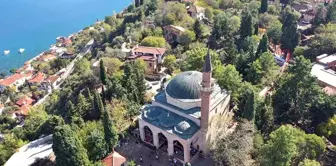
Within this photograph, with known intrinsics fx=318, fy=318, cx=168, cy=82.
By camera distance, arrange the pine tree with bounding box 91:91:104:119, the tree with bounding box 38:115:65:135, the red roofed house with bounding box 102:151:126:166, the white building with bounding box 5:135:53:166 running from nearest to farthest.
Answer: the red roofed house with bounding box 102:151:126:166 < the white building with bounding box 5:135:53:166 < the pine tree with bounding box 91:91:104:119 < the tree with bounding box 38:115:65:135

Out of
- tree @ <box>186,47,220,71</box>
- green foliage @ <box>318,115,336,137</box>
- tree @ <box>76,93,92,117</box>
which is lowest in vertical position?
green foliage @ <box>318,115,336,137</box>

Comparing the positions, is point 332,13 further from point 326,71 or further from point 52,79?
point 52,79

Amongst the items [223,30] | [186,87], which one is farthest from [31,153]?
[223,30]

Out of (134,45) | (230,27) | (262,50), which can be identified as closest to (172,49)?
(134,45)

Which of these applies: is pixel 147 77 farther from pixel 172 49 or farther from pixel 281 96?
pixel 281 96

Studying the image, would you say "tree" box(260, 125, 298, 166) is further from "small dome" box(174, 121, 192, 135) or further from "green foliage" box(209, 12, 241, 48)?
"green foliage" box(209, 12, 241, 48)

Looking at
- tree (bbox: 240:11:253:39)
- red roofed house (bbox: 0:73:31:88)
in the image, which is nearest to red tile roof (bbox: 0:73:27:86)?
red roofed house (bbox: 0:73:31:88)
